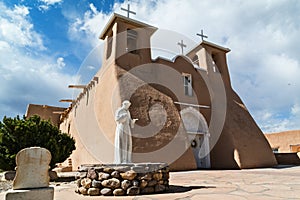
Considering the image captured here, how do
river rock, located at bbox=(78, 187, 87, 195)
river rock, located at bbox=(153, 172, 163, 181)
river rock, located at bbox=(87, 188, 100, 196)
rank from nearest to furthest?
1. river rock, located at bbox=(87, 188, 100, 196)
2. river rock, located at bbox=(78, 187, 87, 195)
3. river rock, located at bbox=(153, 172, 163, 181)

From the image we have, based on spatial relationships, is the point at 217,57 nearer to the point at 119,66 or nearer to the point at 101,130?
the point at 119,66

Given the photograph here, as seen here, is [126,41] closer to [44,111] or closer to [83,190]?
[83,190]

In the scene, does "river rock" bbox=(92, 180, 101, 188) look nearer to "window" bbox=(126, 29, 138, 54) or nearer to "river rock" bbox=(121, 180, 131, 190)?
"river rock" bbox=(121, 180, 131, 190)

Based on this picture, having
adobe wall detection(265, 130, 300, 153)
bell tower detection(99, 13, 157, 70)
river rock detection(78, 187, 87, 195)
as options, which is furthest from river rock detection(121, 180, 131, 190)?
adobe wall detection(265, 130, 300, 153)

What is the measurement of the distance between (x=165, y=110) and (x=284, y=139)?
50.9ft

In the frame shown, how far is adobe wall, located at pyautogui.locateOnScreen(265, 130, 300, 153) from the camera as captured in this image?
19125 mm

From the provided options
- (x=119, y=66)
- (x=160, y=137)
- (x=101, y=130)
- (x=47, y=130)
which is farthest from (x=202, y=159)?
(x=47, y=130)

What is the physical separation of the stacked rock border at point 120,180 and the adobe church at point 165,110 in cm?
428

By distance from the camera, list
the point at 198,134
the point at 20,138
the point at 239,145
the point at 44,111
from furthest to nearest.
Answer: the point at 44,111 → the point at 198,134 → the point at 239,145 → the point at 20,138

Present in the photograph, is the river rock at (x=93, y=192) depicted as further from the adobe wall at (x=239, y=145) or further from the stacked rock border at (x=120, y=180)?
the adobe wall at (x=239, y=145)

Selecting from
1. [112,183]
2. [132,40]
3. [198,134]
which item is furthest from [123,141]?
[132,40]

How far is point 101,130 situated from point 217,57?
11072 mm

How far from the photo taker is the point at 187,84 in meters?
14.0

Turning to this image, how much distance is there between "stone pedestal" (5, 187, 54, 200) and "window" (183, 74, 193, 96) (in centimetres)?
1157
